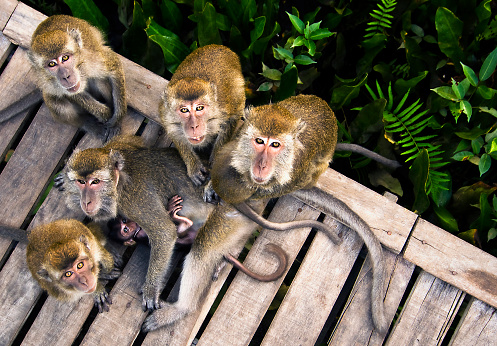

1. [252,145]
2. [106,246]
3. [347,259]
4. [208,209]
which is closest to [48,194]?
[106,246]

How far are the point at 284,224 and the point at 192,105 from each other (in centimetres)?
136

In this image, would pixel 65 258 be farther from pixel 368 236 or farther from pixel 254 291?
pixel 368 236

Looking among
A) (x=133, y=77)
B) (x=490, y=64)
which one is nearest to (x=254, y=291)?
(x=133, y=77)

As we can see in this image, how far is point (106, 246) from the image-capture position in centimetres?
445

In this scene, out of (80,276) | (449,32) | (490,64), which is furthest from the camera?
(449,32)

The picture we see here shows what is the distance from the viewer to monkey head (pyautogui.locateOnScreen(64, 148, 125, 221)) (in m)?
3.72

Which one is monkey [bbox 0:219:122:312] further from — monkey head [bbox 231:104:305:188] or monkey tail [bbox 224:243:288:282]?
monkey head [bbox 231:104:305:188]

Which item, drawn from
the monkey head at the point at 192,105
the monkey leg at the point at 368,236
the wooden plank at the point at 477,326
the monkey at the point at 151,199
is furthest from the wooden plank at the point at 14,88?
the wooden plank at the point at 477,326

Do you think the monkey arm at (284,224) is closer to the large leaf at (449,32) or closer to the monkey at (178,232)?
the monkey at (178,232)

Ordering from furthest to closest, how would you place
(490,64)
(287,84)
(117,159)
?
(287,84) < (490,64) < (117,159)

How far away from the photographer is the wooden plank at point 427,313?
402cm

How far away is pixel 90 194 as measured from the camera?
3758 millimetres

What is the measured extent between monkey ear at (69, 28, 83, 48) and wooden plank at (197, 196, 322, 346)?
2366mm

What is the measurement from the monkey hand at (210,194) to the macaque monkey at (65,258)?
1059mm
